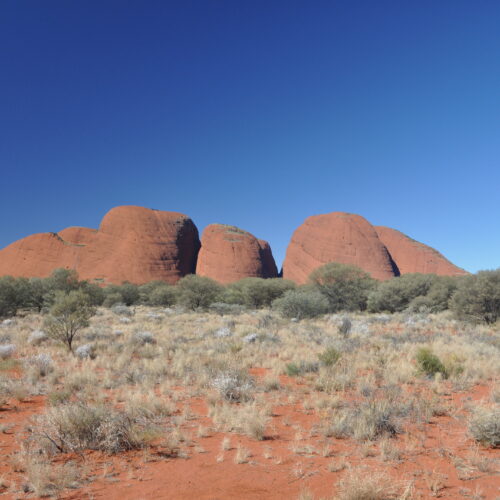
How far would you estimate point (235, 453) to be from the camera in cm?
368

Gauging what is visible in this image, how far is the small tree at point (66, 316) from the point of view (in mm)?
9711

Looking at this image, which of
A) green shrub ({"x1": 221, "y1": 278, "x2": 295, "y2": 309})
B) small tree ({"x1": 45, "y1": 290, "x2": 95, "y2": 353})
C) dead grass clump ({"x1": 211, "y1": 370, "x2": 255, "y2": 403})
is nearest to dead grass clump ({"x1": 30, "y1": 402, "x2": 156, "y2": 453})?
dead grass clump ({"x1": 211, "y1": 370, "x2": 255, "y2": 403})

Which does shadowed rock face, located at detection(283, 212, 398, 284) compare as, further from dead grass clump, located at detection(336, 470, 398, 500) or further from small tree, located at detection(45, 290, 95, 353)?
dead grass clump, located at detection(336, 470, 398, 500)

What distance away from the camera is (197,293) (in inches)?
1011

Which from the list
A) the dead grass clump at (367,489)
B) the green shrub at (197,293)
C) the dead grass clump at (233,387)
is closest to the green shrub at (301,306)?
the green shrub at (197,293)

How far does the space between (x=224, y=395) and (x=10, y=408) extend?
3.50 metres

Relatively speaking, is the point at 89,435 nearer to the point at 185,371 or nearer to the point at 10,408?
the point at 10,408

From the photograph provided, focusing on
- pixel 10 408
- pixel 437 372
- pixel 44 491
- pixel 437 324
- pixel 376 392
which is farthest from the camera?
pixel 437 324

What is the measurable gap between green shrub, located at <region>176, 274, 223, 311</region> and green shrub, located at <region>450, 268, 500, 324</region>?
1728 centimetres

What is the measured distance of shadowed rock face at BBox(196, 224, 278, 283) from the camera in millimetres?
55625

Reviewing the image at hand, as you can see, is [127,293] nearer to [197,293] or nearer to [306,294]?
[197,293]

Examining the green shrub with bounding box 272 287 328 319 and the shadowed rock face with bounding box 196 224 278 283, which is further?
the shadowed rock face with bounding box 196 224 278 283

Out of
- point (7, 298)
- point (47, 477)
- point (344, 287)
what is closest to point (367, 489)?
point (47, 477)

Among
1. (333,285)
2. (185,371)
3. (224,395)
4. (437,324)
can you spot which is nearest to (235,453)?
(224,395)
